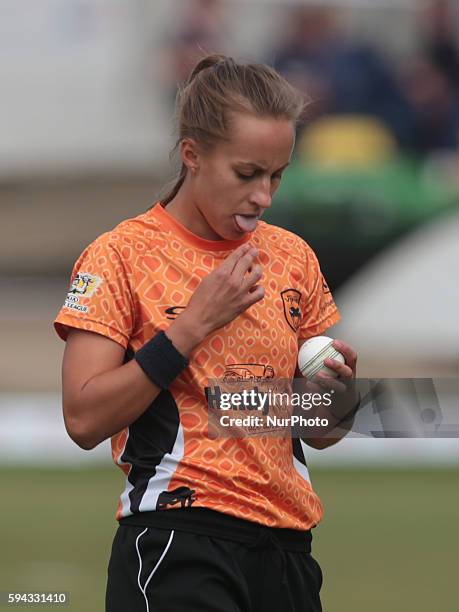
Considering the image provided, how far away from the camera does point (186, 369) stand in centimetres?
295

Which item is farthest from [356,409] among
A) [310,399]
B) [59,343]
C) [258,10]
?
[258,10]

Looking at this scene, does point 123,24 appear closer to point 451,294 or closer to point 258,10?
point 258,10

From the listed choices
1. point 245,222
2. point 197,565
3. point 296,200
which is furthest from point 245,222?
point 296,200

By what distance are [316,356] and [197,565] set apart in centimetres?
55

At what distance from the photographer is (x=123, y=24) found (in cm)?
1316

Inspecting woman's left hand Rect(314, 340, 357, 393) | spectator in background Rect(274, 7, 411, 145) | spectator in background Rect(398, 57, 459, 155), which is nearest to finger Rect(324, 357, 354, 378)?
woman's left hand Rect(314, 340, 357, 393)

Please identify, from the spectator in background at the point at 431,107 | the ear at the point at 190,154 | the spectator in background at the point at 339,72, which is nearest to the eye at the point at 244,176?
the ear at the point at 190,154

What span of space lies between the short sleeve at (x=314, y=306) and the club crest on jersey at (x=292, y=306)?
5 centimetres

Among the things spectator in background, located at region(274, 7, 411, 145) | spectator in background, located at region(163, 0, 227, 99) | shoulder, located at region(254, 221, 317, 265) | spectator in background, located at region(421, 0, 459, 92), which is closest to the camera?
shoulder, located at region(254, 221, 317, 265)

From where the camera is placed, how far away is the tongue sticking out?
3.02 metres

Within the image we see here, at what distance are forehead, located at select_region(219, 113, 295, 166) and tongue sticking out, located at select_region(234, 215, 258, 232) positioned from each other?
0.13 m

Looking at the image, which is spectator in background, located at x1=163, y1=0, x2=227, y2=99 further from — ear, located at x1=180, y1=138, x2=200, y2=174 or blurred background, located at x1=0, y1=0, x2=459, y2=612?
ear, located at x1=180, y1=138, x2=200, y2=174

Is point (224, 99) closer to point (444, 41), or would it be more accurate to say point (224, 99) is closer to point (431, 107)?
point (431, 107)

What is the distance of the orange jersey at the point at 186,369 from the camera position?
2949 mm
